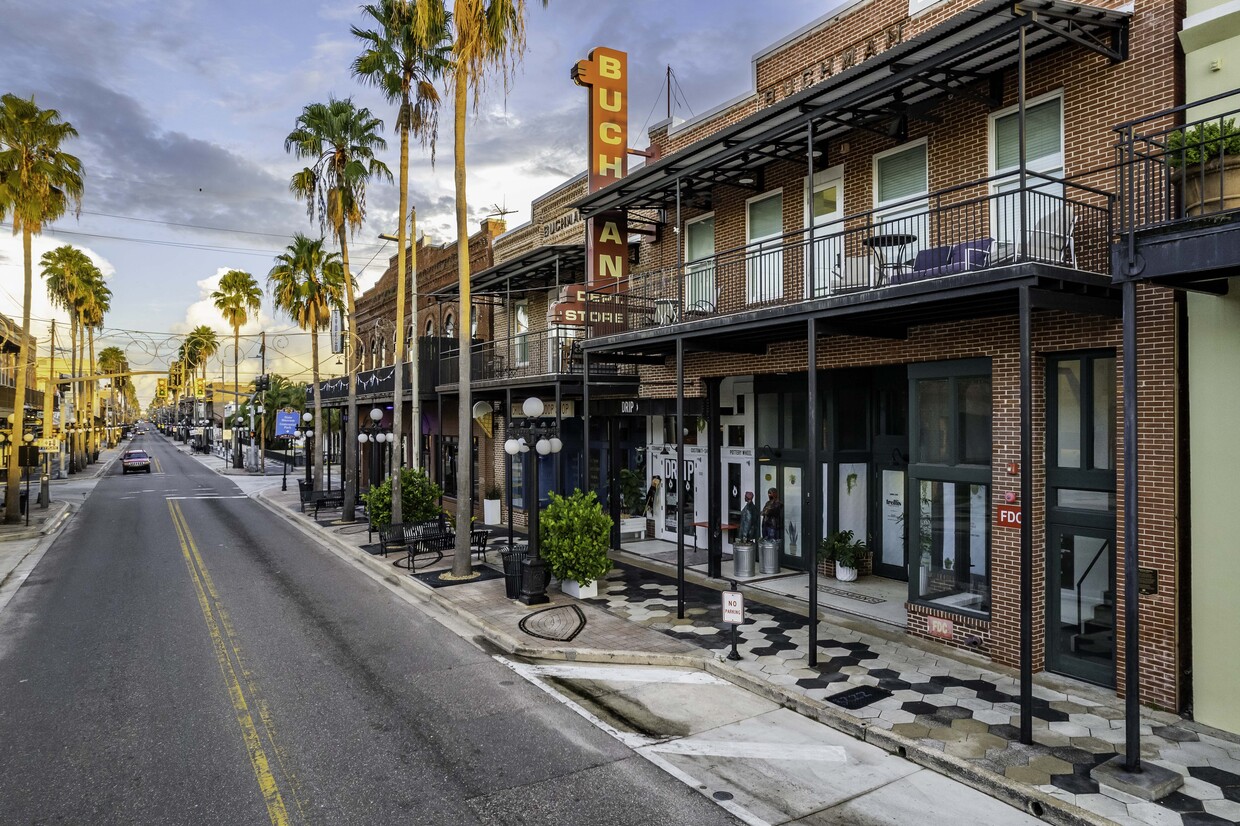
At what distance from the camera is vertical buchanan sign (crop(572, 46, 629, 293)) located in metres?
16.9

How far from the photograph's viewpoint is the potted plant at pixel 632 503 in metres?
20.3

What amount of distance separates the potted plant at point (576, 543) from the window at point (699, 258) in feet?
15.7

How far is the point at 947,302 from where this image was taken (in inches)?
368

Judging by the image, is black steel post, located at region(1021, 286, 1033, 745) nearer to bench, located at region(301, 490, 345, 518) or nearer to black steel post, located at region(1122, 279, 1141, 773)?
black steel post, located at region(1122, 279, 1141, 773)

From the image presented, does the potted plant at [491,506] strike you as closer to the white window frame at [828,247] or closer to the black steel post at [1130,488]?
the white window frame at [828,247]

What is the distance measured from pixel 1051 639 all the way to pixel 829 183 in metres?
8.17

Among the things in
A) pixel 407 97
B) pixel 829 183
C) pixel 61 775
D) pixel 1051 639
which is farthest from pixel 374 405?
pixel 1051 639

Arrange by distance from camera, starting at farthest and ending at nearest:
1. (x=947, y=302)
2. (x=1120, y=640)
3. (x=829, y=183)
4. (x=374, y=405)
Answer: (x=374, y=405)
(x=829, y=183)
(x=947, y=302)
(x=1120, y=640)

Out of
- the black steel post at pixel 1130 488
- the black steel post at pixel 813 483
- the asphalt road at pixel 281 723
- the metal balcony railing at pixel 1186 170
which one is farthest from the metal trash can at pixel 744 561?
the metal balcony railing at pixel 1186 170

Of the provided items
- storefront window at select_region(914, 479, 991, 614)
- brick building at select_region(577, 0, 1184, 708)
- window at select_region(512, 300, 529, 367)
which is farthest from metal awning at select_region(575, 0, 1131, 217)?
window at select_region(512, 300, 529, 367)

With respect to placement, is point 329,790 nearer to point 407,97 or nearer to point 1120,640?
point 1120,640

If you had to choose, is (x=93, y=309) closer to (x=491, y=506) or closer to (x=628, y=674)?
(x=491, y=506)

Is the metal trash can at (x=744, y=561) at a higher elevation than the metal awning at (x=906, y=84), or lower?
lower

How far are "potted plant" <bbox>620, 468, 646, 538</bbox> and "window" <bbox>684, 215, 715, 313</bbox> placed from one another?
5.91m
